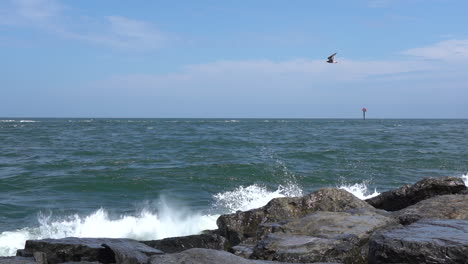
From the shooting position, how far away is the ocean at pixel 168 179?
39.0 ft

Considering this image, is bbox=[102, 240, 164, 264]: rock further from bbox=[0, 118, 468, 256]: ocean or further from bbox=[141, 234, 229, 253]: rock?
bbox=[0, 118, 468, 256]: ocean

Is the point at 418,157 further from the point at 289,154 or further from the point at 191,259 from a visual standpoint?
the point at 191,259

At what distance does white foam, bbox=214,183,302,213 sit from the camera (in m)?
13.6

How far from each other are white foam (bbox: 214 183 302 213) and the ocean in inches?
1.2

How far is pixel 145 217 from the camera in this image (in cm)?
1238

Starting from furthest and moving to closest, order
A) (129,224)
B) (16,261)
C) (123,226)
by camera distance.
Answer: (129,224), (123,226), (16,261)

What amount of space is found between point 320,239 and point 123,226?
6328 mm

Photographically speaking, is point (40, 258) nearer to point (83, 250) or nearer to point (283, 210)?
point (83, 250)

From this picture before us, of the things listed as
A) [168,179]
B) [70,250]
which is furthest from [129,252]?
[168,179]

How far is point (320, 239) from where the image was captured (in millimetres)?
6629

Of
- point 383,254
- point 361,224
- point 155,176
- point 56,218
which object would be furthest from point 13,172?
point 383,254

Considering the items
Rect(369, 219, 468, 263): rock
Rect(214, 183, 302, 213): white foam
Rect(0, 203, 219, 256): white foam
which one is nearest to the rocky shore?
Rect(369, 219, 468, 263): rock

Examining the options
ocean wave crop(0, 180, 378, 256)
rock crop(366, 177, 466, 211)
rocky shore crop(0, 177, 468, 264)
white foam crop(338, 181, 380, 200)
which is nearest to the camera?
rocky shore crop(0, 177, 468, 264)

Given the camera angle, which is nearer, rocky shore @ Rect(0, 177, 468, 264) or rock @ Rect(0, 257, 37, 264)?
rocky shore @ Rect(0, 177, 468, 264)
